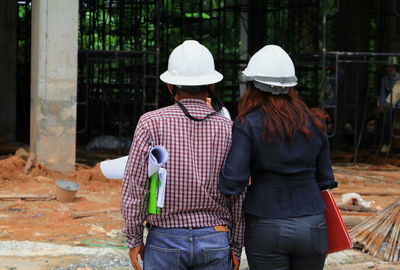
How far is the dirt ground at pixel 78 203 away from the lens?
8.36 meters

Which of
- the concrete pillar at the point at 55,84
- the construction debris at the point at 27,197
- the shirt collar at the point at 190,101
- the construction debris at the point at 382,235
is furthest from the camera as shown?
the concrete pillar at the point at 55,84

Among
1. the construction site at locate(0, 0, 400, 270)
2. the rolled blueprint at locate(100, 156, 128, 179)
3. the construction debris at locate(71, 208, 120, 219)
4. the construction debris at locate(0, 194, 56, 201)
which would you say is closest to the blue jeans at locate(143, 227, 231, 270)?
the rolled blueprint at locate(100, 156, 128, 179)

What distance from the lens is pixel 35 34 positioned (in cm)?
1304

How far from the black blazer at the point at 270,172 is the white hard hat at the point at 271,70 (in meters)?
0.17

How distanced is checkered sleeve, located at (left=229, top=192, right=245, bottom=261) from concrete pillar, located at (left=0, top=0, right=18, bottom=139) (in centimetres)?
1625

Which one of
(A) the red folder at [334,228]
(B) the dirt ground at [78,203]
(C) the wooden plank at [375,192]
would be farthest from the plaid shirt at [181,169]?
(C) the wooden plank at [375,192]

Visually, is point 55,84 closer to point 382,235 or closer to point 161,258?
point 382,235

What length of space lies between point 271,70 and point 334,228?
0.84 meters

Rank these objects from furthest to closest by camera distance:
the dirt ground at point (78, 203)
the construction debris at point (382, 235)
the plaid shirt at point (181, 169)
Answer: the dirt ground at point (78, 203) → the construction debris at point (382, 235) → the plaid shirt at point (181, 169)

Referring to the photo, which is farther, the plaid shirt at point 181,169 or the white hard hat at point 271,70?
the white hard hat at point 271,70

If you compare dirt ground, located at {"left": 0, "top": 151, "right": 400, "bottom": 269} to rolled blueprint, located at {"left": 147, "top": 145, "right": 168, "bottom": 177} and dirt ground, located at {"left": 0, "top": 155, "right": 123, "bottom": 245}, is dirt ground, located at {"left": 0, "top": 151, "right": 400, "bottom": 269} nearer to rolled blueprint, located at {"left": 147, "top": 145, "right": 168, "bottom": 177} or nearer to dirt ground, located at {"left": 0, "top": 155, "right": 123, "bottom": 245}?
dirt ground, located at {"left": 0, "top": 155, "right": 123, "bottom": 245}

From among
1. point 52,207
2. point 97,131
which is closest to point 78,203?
point 52,207

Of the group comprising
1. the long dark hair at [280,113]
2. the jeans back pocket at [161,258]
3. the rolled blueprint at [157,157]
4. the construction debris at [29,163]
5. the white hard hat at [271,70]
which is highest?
the white hard hat at [271,70]

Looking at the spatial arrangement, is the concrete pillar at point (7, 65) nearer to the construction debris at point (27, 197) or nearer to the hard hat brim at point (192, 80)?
the construction debris at point (27, 197)
